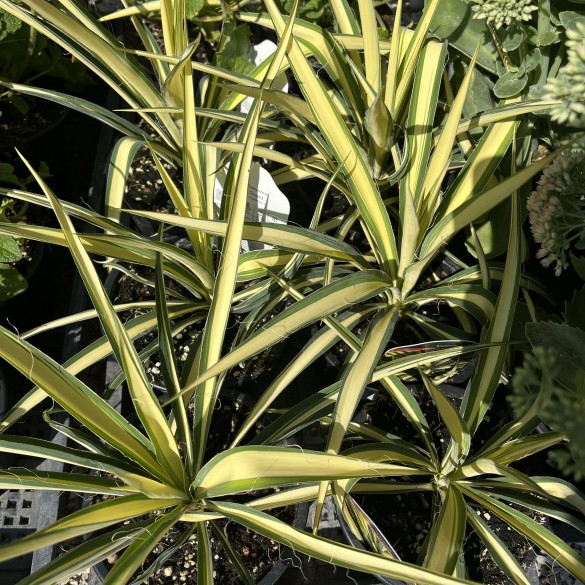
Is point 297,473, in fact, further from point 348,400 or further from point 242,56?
point 242,56

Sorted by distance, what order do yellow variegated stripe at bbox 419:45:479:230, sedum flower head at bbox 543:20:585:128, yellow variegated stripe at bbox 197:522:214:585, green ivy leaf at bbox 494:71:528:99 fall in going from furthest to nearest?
green ivy leaf at bbox 494:71:528:99
yellow variegated stripe at bbox 419:45:479:230
yellow variegated stripe at bbox 197:522:214:585
sedum flower head at bbox 543:20:585:128

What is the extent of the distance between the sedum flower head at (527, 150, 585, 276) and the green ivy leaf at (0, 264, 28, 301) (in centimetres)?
76

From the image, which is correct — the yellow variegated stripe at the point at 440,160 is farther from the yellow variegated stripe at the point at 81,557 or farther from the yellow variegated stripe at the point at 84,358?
the yellow variegated stripe at the point at 81,557

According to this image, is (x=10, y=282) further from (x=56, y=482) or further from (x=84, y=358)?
(x=56, y=482)

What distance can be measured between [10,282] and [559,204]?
0.81m

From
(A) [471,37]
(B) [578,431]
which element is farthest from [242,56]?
(B) [578,431]

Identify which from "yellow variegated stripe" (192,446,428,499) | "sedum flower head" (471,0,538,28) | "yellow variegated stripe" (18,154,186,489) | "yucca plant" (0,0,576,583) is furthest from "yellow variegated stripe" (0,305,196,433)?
"sedum flower head" (471,0,538,28)

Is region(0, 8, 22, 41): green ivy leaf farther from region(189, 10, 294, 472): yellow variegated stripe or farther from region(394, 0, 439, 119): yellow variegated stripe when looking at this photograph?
region(394, 0, 439, 119): yellow variegated stripe

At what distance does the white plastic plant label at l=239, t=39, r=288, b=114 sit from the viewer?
3.43ft

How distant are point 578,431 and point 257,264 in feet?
1.64

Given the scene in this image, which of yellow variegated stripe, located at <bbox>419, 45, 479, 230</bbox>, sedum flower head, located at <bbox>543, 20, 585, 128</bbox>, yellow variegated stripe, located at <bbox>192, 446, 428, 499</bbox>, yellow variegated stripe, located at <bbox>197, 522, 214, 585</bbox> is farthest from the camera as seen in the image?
A: yellow variegated stripe, located at <bbox>419, 45, 479, 230</bbox>

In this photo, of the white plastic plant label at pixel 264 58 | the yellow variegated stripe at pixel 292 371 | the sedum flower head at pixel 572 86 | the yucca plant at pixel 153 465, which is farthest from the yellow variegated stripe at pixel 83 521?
the white plastic plant label at pixel 264 58

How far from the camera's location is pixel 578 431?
0.51m

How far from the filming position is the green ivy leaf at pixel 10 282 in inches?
39.5
